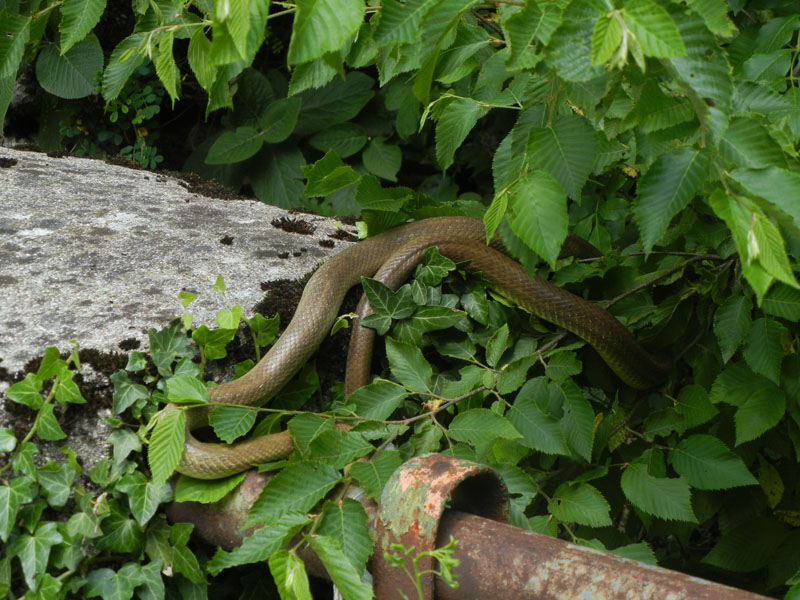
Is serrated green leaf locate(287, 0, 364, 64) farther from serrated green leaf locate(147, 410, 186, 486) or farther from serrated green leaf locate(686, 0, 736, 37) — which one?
serrated green leaf locate(147, 410, 186, 486)

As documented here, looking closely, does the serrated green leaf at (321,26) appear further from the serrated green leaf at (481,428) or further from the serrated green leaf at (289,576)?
the serrated green leaf at (481,428)

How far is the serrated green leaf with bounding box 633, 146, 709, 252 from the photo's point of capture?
4.14 ft

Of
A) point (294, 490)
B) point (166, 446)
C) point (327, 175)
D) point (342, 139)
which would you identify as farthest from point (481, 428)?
point (342, 139)

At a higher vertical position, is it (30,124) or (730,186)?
(730,186)

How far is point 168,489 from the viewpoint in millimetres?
1945

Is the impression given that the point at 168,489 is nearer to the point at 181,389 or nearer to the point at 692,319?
the point at 181,389

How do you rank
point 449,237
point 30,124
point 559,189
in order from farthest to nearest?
point 30,124, point 449,237, point 559,189

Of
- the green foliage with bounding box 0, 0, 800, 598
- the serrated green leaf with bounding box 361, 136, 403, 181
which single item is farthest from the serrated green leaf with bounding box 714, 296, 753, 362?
the serrated green leaf with bounding box 361, 136, 403, 181

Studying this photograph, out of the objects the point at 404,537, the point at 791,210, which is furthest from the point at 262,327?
the point at 791,210

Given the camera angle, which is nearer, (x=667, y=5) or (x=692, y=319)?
(x=667, y=5)

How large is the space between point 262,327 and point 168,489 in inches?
21.3

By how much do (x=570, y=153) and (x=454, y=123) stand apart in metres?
0.47

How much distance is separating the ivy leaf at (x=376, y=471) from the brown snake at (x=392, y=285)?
354mm

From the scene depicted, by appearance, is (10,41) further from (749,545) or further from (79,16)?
(749,545)
